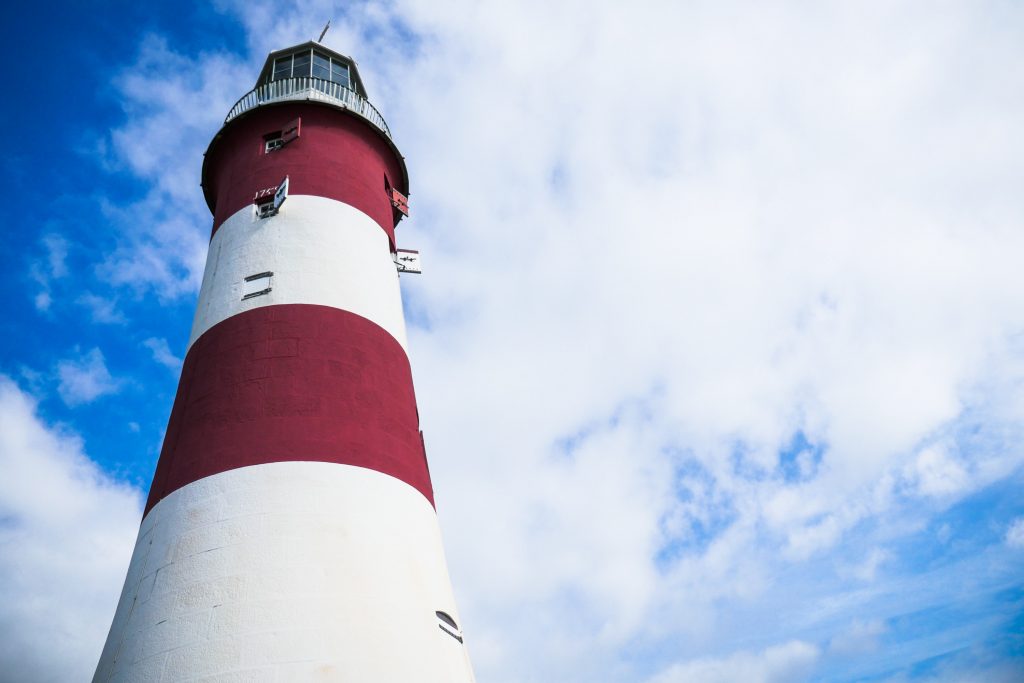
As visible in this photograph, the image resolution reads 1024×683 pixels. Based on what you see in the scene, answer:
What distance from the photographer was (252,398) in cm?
988

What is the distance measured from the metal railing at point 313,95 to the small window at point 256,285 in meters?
4.96

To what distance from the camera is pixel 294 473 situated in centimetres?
909

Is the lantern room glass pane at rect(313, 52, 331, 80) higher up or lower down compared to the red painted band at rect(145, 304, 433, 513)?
higher up

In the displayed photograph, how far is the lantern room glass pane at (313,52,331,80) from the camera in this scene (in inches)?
656

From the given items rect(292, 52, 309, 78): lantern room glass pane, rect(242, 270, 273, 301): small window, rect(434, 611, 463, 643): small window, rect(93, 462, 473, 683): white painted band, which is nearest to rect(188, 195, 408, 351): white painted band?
rect(242, 270, 273, 301): small window

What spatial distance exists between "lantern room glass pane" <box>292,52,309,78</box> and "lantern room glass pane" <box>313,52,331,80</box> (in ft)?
0.64

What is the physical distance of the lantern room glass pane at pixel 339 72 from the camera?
16.9m

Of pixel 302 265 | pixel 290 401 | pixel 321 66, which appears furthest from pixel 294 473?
pixel 321 66

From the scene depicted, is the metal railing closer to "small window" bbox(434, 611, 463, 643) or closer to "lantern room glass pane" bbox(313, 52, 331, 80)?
"lantern room glass pane" bbox(313, 52, 331, 80)

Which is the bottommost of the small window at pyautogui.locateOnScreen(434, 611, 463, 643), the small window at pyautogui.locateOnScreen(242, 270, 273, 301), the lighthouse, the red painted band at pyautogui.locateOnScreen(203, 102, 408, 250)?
the small window at pyautogui.locateOnScreen(434, 611, 463, 643)

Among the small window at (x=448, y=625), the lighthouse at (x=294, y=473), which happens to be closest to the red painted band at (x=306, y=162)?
the lighthouse at (x=294, y=473)

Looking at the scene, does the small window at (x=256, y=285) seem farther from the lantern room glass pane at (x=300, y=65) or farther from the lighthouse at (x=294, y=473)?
the lantern room glass pane at (x=300, y=65)

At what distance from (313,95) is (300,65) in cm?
269

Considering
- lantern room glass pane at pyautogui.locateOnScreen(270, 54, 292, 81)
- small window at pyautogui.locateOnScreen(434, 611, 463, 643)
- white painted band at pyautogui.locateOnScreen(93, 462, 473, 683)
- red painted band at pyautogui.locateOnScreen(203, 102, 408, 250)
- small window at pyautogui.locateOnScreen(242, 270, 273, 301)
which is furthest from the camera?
lantern room glass pane at pyautogui.locateOnScreen(270, 54, 292, 81)
